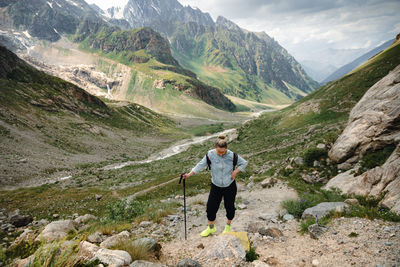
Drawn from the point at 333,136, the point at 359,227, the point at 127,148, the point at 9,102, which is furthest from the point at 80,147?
the point at 359,227

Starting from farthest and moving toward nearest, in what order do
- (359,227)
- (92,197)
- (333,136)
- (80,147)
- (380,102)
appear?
(80,147), (92,197), (333,136), (380,102), (359,227)

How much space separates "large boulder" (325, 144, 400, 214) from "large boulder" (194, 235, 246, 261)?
6.39 m

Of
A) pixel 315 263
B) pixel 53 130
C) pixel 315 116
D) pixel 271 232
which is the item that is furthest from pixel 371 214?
pixel 53 130

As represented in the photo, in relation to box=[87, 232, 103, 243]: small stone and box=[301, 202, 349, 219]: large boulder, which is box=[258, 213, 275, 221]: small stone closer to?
box=[301, 202, 349, 219]: large boulder

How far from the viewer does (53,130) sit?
6788cm

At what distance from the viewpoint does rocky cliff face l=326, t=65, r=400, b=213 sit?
33.3ft

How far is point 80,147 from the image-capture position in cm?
6488

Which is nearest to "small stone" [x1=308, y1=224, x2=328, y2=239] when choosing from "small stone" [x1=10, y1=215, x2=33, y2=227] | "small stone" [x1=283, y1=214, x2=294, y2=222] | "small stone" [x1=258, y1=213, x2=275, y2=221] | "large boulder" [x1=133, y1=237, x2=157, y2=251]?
"small stone" [x1=283, y1=214, x2=294, y2=222]

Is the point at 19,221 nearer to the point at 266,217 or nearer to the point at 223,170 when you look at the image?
the point at 223,170

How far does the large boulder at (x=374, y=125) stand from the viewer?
46.0ft

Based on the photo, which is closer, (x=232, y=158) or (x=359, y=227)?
(x=359, y=227)

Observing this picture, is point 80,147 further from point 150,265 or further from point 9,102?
point 150,265

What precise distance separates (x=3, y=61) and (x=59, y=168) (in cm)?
8860

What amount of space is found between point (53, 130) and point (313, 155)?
77.3 m
